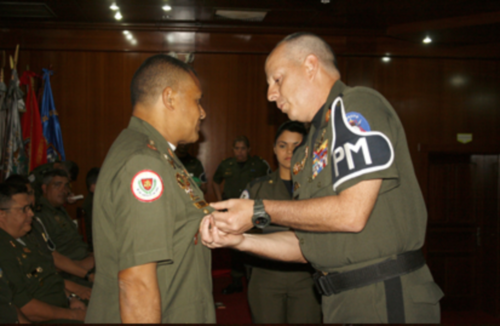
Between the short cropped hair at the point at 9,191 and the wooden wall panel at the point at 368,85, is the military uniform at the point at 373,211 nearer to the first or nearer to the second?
the short cropped hair at the point at 9,191

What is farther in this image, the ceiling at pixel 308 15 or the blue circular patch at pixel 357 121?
the ceiling at pixel 308 15

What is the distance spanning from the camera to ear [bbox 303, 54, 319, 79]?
157cm

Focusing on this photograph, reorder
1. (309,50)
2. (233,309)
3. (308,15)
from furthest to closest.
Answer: (308,15)
(233,309)
(309,50)

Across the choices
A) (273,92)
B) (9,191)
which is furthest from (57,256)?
(273,92)

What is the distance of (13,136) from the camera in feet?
16.2

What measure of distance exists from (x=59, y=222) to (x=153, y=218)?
2.92 metres

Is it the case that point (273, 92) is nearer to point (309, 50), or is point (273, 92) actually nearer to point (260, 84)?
point (309, 50)

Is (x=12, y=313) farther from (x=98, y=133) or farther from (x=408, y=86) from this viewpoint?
(x=408, y=86)

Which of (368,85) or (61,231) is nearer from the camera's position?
(61,231)

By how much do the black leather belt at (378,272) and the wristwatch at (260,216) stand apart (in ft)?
1.03

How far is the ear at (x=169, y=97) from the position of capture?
1.48m

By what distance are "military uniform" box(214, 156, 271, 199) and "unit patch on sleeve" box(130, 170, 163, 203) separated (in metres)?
4.28

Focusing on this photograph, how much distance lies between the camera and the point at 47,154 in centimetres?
529

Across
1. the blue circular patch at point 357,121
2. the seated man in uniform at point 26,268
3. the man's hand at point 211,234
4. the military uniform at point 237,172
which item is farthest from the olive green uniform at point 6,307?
the military uniform at point 237,172
